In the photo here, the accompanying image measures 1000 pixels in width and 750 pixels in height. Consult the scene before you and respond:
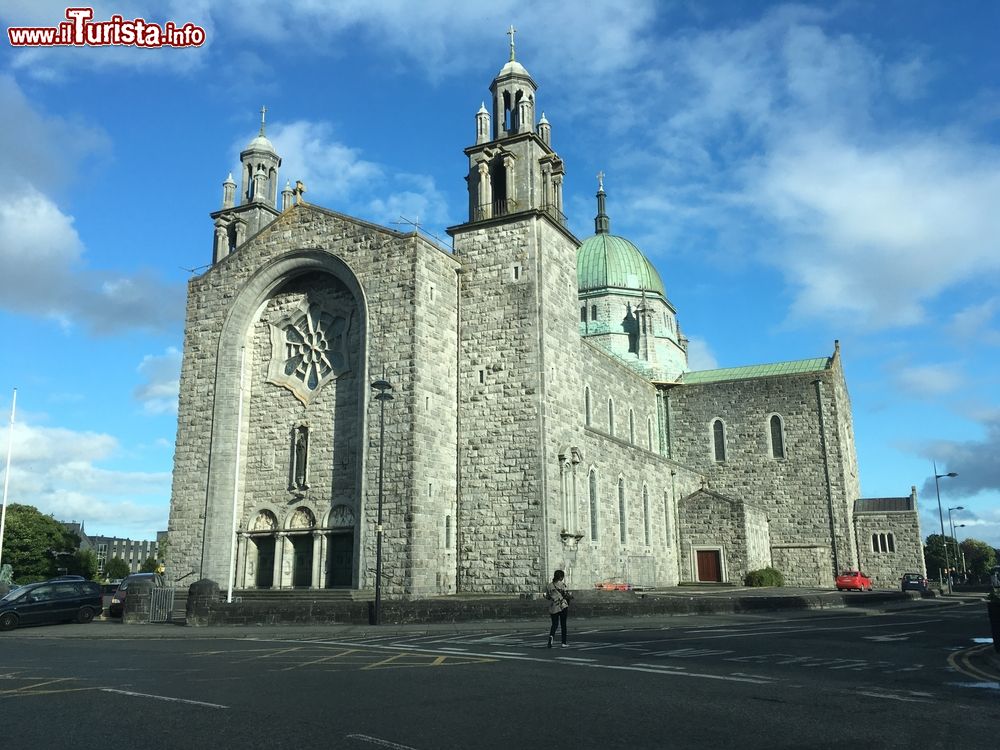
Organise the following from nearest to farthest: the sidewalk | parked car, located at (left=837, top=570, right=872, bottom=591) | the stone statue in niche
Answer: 1. the sidewalk
2. the stone statue in niche
3. parked car, located at (left=837, top=570, right=872, bottom=591)

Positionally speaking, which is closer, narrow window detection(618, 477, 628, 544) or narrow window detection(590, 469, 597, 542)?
narrow window detection(590, 469, 597, 542)

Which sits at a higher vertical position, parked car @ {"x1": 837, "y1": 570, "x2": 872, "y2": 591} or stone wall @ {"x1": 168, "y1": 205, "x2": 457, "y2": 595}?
stone wall @ {"x1": 168, "y1": 205, "x2": 457, "y2": 595}

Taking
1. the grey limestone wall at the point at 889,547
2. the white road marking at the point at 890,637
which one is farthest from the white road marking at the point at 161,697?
the grey limestone wall at the point at 889,547

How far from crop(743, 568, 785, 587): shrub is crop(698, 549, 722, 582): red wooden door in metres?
1.55

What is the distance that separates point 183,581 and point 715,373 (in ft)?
117

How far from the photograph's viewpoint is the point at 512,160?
3181 centimetres

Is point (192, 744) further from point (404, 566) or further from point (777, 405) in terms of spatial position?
→ point (777, 405)

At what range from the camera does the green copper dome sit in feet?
194

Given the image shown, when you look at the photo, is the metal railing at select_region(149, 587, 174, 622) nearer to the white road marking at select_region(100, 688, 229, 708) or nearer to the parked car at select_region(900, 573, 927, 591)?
the white road marking at select_region(100, 688, 229, 708)

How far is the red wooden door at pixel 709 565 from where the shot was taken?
43.3 m

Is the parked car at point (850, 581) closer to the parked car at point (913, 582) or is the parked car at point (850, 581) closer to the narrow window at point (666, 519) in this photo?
the parked car at point (913, 582)

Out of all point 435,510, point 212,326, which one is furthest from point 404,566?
point 212,326

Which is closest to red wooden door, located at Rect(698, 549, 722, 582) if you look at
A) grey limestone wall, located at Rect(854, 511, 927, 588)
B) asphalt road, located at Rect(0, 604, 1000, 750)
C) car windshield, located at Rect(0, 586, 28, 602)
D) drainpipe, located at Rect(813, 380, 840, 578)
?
drainpipe, located at Rect(813, 380, 840, 578)

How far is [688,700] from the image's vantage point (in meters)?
8.79
